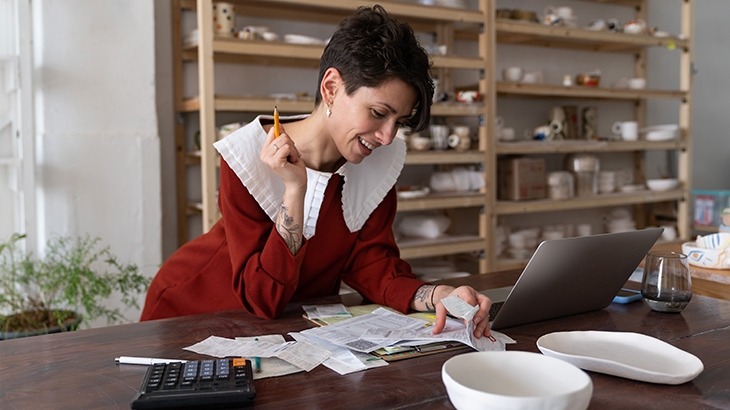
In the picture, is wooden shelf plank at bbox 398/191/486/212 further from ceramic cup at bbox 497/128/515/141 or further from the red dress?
the red dress

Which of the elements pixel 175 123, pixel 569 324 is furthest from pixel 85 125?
pixel 569 324

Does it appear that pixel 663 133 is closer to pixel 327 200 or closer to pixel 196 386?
pixel 327 200

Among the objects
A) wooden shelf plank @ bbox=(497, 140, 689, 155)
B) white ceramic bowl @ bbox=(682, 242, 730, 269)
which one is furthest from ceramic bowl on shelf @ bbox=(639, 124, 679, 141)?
white ceramic bowl @ bbox=(682, 242, 730, 269)

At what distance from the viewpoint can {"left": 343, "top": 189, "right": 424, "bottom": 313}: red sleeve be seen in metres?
1.46

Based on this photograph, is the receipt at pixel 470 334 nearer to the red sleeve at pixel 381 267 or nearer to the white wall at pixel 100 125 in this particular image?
the red sleeve at pixel 381 267

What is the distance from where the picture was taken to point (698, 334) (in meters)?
1.22

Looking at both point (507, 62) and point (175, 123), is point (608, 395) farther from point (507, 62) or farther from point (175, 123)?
point (507, 62)

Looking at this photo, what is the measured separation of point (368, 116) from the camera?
1.42 m

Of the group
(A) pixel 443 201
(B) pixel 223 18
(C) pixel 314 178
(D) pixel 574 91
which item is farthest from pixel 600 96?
(C) pixel 314 178

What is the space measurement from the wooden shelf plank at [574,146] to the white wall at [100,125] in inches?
73.1

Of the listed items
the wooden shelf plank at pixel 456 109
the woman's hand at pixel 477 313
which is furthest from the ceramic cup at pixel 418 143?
the woman's hand at pixel 477 313

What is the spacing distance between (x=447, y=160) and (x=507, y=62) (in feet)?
3.61

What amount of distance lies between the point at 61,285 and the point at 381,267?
1.58 metres

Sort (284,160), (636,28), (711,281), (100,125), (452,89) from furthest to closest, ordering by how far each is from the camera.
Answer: (636,28) → (452,89) → (100,125) → (711,281) → (284,160)
